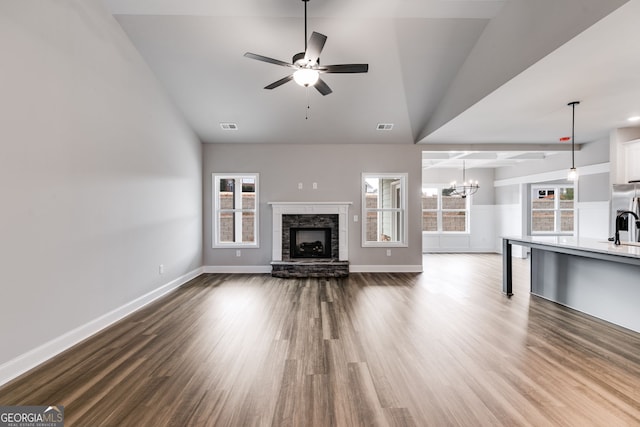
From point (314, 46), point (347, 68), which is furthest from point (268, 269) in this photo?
point (314, 46)

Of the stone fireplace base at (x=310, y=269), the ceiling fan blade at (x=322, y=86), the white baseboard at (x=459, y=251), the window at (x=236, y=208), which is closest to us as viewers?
the ceiling fan blade at (x=322, y=86)

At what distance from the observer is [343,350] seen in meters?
2.83

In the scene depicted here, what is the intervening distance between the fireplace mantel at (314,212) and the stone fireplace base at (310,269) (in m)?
0.32

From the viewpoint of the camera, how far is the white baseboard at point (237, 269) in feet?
21.1

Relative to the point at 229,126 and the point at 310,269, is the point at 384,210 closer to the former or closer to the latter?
the point at 310,269

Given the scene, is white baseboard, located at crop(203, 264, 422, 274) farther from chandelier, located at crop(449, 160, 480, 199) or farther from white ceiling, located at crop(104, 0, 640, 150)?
chandelier, located at crop(449, 160, 480, 199)

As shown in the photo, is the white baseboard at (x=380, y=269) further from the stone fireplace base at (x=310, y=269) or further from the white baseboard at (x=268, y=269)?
the stone fireplace base at (x=310, y=269)

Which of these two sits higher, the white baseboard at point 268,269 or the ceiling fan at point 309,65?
the ceiling fan at point 309,65

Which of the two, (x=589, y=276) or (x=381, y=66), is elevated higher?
(x=381, y=66)

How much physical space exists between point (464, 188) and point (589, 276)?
5.50m

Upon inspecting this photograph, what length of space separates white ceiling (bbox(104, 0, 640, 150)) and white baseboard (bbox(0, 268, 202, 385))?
10.9ft

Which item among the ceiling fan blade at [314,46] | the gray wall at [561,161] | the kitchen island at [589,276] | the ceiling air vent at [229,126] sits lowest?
the kitchen island at [589,276]

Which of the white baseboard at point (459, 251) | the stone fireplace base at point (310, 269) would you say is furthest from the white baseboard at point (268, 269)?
the white baseboard at point (459, 251)

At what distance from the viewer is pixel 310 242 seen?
6578 millimetres
